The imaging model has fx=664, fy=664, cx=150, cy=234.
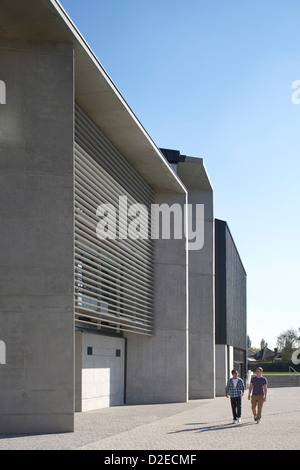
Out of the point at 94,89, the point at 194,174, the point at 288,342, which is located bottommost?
the point at 288,342

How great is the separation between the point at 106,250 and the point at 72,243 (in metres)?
5.66

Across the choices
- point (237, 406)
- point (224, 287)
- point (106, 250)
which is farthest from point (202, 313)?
point (237, 406)

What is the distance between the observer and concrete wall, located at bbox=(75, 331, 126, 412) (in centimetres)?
1819

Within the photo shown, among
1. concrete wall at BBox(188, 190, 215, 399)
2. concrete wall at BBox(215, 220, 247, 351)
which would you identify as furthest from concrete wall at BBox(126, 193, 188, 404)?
concrete wall at BBox(215, 220, 247, 351)

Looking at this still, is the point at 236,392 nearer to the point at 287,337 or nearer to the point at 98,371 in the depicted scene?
the point at 98,371

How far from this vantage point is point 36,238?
1322 centimetres

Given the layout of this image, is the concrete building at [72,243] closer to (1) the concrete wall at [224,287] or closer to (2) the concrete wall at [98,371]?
(2) the concrete wall at [98,371]

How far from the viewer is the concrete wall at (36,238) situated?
41.7ft

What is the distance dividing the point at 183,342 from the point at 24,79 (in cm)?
1377

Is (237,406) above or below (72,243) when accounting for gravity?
below

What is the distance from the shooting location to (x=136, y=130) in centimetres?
1964

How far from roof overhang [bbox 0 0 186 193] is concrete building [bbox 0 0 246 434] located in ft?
0.11

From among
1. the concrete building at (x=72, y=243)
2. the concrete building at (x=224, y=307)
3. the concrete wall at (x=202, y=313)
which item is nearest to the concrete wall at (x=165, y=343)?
the concrete building at (x=72, y=243)

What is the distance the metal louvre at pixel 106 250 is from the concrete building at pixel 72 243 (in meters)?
0.07
